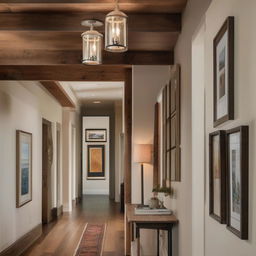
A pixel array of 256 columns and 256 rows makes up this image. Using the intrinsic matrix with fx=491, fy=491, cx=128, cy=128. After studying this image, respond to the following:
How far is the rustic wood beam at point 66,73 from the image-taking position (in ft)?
19.9

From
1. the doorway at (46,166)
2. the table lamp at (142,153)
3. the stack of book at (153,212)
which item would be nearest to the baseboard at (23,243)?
the doorway at (46,166)

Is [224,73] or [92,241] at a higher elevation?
[224,73]

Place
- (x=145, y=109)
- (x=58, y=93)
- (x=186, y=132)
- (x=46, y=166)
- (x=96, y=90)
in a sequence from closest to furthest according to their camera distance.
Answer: (x=186, y=132) < (x=145, y=109) < (x=58, y=93) < (x=46, y=166) < (x=96, y=90)

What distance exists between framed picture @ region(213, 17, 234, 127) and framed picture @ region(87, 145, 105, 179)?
15504mm

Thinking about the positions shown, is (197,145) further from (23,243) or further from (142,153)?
(23,243)

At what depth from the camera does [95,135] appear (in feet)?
58.4

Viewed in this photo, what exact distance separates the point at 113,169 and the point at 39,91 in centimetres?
723

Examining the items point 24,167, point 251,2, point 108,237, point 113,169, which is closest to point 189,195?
point 251,2

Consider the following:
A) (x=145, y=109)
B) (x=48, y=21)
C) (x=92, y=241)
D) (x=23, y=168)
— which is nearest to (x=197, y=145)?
(x=48, y=21)

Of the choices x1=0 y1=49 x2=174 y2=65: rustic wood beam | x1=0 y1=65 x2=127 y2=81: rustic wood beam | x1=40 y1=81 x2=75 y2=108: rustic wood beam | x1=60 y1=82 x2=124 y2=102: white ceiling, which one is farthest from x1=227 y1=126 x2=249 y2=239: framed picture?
x1=60 y1=82 x2=124 y2=102: white ceiling

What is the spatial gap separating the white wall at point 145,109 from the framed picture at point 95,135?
1156 centimetres

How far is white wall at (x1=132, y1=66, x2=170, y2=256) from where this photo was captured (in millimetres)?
6062

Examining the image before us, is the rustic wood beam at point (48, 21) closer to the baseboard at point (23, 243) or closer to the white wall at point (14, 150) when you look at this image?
the white wall at point (14, 150)

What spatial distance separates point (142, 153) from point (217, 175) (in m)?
3.40
